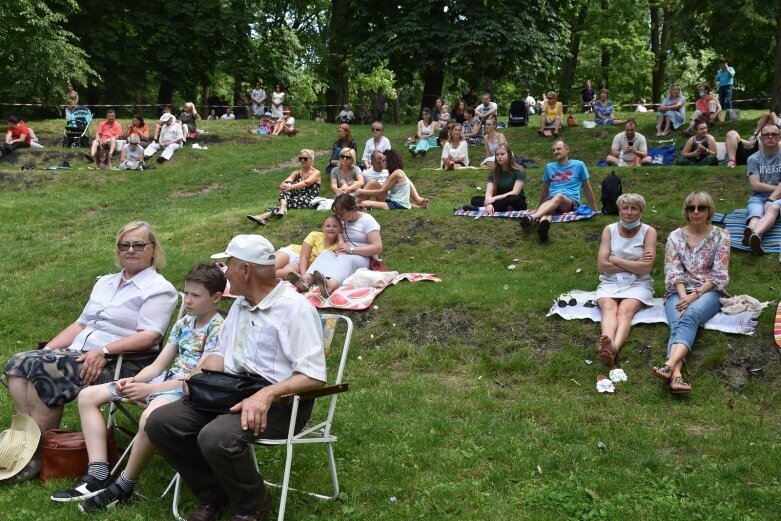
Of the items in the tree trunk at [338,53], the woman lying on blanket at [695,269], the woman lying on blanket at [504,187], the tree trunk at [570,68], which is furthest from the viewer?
the tree trunk at [570,68]

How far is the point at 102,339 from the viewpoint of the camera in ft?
18.5

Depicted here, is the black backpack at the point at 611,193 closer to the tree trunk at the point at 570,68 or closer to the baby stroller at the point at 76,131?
the baby stroller at the point at 76,131

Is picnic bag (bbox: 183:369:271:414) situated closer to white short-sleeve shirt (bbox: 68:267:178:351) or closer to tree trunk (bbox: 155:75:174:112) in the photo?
white short-sleeve shirt (bbox: 68:267:178:351)

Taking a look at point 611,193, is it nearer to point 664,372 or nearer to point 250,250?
point 664,372

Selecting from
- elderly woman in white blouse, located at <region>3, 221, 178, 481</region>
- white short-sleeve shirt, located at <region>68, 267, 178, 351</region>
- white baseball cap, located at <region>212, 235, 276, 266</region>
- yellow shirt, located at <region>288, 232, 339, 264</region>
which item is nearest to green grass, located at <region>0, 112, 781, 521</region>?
elderly woman in white blouse, located at <region>3, 221, 178, 481</region>

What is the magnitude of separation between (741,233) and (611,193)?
1.86 m

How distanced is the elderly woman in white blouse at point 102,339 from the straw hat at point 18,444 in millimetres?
63

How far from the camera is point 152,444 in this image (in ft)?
15.1

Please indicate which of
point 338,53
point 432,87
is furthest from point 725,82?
point 338,53

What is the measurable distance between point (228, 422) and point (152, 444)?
25.6 inches

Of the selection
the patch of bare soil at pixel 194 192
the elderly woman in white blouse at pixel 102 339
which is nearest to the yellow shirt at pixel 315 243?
the elderly woman in white blouse at pixel 102 339

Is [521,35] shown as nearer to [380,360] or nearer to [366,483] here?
[380,360]

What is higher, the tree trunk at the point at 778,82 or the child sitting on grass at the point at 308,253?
the tree trunk at the point at 778,82

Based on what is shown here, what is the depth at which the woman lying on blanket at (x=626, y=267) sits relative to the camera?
745 cm
